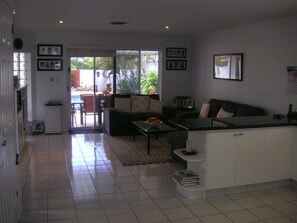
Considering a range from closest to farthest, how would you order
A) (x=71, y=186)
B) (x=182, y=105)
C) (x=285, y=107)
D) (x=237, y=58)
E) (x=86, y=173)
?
1. (x=71, y=186)
2. (x=86, y=173)
3. (x=285, y=107)
4. (x=237, y=58)
5. (x=182, y=105)

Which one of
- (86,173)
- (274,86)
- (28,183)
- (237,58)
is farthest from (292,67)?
(28,183)

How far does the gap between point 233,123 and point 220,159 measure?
1.58ft

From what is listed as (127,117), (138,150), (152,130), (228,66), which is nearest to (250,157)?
(152,130)

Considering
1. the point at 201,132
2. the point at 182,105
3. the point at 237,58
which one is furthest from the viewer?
the point at 182,105

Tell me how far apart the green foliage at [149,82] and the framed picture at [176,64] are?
0.43 metres

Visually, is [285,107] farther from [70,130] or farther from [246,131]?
[70,130]

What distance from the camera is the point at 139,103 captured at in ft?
27.9

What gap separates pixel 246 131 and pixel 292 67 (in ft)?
5.92

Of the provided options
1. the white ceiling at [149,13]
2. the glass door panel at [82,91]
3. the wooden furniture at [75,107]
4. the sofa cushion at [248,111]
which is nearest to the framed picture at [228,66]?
the white ceiling at [149,13]

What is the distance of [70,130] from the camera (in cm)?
862

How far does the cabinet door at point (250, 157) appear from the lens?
429cm

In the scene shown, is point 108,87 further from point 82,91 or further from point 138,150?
point 138,150

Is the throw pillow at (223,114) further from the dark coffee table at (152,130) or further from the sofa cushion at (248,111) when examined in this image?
the dark coffee table at (152,130)

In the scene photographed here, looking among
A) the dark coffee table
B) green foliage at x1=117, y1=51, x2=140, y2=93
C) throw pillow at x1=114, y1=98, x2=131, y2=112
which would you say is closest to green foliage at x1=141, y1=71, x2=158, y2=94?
green foliage at x1=117, y1=51, x2=140, y2=93
